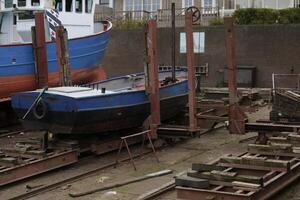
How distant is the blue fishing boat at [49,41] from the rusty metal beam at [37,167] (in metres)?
5.20

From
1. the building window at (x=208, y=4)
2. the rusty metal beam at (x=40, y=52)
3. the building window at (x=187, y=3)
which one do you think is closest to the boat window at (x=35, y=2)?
the rusty metal beam at (x=40, y=52)

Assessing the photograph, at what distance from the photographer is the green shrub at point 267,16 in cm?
2584

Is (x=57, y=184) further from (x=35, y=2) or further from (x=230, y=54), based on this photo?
(x=35, y=2)

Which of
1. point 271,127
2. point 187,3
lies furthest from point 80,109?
point 187,3

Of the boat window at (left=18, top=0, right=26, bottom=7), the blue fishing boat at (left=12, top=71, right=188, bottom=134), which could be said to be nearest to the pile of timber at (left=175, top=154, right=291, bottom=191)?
the blue fishing boat at (left=12, top=71, right=188, bottom=134)

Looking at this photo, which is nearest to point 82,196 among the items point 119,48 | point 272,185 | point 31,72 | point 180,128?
point 272,185

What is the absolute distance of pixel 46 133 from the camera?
1159 centimetres

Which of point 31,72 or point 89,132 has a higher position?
point 31,72

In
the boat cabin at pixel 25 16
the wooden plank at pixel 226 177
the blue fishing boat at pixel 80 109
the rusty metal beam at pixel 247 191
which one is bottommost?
the rusty metal beam at pixel 247 191

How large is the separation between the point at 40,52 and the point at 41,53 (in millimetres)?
42

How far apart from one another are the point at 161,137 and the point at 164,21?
19418 mm

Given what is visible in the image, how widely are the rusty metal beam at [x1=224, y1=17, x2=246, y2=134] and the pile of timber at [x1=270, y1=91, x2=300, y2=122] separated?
196cm

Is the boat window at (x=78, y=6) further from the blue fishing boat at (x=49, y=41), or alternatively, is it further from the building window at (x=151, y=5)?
the building window at (x=151, y=5)

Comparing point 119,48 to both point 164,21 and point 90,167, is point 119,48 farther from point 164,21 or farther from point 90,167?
point 90,167
